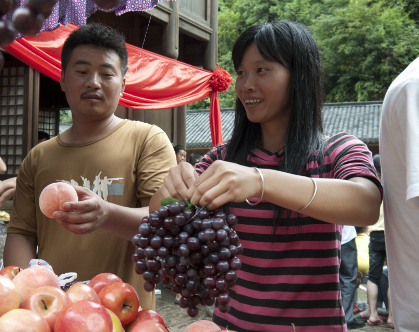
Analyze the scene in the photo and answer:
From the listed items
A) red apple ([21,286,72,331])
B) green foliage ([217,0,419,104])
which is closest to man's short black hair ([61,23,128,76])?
red apple ([21,286,72,331])

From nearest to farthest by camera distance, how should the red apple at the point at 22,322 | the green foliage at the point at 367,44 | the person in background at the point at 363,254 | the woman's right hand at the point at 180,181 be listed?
the red apple at the point at 22,322, the woman's right hand at the point at 180,181, the person in background at the point at 363,254, the green foliage at the point at 367,44

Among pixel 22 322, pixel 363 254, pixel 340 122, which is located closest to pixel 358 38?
pixel 340 122

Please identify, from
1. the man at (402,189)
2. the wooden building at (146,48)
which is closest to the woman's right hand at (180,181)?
the man at (402,189)

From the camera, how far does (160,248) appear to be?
3.58ft

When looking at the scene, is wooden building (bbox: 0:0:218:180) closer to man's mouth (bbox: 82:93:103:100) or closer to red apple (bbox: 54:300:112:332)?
man's mouth (bbox: 82:93:103:100)

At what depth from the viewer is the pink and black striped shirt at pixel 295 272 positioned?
5.06ft

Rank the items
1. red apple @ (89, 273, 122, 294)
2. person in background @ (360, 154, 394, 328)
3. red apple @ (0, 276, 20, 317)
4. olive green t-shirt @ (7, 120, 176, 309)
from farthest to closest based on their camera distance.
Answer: person in background @ (360, 154, 394, 328)
olive green t-shirt @ (7, 120, 176, 309)
red apple @ (89, 273, 122, 294)
red apple @ (0, 276, 20, 317)

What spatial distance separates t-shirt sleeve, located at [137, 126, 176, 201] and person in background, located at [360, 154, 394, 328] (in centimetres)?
401

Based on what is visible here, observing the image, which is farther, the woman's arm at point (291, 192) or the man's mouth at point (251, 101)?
the man's mouth at point (251, 101)

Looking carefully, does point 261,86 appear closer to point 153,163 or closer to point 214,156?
point 214,156

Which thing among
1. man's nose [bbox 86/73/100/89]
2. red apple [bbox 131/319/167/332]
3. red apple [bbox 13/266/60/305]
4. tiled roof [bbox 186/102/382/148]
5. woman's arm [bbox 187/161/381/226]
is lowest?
red apple [bbox 131/319/167/332]

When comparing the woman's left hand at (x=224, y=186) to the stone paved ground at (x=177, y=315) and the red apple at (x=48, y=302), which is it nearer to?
the red apple at (x=48, y=302)

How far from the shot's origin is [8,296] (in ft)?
3.74

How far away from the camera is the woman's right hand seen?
4.03 ft
